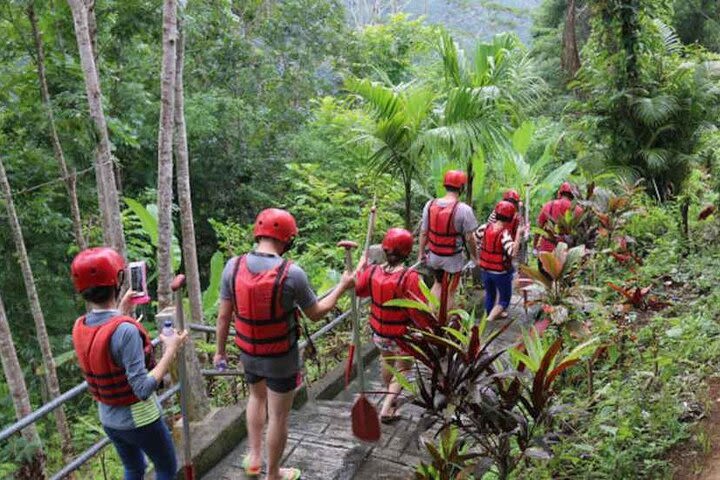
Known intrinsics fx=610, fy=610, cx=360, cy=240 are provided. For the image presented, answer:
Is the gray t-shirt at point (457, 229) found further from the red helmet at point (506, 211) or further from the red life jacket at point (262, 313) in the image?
the red life jacket at point (262, 313)

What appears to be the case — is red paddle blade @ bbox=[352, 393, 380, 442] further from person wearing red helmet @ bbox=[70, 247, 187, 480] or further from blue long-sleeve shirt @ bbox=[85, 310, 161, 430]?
blue long-sleeve shirt @ bbox=[85, 310, 161, 430]

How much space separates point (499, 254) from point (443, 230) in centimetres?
70

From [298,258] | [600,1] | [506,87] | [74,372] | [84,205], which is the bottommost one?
[74,372]

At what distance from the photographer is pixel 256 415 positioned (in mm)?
3650

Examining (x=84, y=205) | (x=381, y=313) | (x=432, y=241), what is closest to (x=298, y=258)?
(x=84, y=205)

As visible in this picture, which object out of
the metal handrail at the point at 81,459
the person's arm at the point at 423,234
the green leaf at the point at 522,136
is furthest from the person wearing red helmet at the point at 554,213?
the metal handrail at the point at 81,459

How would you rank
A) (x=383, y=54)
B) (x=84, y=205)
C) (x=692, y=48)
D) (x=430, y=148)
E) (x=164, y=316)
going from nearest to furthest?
(x=164, y=316) → (x=430, y=148) → (x=84, y=205) → (x=692, y=48) → (x=383, y=54)

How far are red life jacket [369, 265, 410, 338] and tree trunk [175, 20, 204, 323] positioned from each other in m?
3.40

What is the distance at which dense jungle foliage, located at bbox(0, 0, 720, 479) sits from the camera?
473 cm

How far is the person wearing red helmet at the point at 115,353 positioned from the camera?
2641 mm

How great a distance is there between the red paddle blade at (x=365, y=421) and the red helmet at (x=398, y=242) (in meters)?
1.00

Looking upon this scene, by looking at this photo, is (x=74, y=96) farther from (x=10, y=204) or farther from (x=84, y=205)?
(x=84, y=205)

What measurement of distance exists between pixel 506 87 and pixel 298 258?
465 centimetres

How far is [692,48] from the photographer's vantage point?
11836 millimetres
